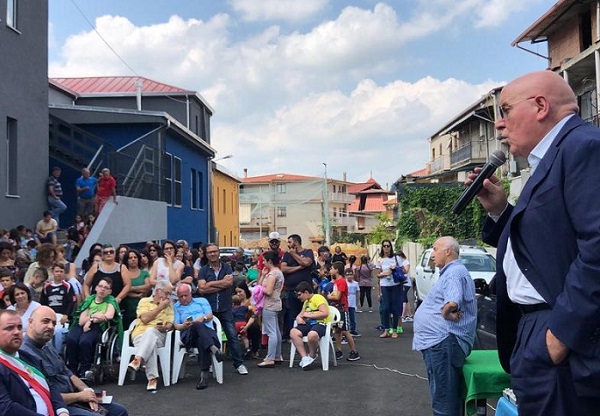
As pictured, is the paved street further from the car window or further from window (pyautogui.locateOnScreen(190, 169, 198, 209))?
window (pyautogui.locateOnScreen(190, 169, 198, 209))

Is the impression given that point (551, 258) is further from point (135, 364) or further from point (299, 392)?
point (135, 364)

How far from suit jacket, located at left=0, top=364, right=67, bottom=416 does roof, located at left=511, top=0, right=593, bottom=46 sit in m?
25.9

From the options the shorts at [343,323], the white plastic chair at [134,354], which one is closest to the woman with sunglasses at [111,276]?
the white plastic chair at [134,354]

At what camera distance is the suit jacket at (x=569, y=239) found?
1.98m

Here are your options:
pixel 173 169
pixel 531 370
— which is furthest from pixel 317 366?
pixel 173 169

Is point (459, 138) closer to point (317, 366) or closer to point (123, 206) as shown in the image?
point (123, 206)

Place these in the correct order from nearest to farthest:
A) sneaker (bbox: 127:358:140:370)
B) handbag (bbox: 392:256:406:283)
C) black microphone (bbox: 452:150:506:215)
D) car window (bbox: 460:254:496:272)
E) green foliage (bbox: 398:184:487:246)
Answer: black microphone (bbox: 452:150:506:215)
sneaker (bbox: 127:358:140:370)
handbag (bbox: 392:256:406:283)
car window (bbox: 460:254:496:272)
green foliage (bbox: 398:184:487:246)

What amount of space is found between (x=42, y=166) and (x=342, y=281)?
8.63 m

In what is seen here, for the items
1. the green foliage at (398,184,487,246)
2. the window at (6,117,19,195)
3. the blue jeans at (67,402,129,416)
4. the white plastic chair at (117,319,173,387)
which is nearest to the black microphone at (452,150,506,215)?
the blue jeans at (67,402,129,416)

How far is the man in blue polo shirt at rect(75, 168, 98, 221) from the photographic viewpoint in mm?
15719

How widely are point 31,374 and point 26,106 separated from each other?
38.4 feet

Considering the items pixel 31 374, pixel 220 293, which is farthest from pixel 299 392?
pixel 31 374

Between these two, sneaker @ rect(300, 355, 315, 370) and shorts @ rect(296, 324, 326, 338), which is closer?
sneaker @ rect(300, 355, 315, 370)

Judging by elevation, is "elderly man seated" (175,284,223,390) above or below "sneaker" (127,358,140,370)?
above
